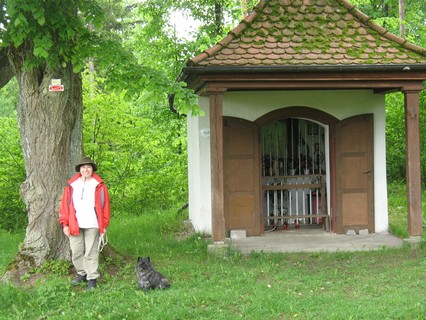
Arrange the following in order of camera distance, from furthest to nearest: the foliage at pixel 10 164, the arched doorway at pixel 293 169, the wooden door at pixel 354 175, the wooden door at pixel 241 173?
the foliage at pixel 10 164, the arched doorway at pixel 293 169, the wooden door at pixel 354 175, the wooden door at pixel 241 173

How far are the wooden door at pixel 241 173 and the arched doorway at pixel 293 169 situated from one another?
0.84 metres

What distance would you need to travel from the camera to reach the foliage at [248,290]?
6223 mm

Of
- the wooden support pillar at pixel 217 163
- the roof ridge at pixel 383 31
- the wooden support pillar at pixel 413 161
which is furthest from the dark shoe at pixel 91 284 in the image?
the roof ridge at pixel 383 31

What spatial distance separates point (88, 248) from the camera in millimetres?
7238

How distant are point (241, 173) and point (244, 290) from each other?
4.04 metres

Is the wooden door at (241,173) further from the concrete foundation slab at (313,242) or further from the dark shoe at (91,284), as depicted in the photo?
the dark shoe at (91,284)

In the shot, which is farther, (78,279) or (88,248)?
(78,279)

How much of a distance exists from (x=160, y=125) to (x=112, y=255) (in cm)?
1148

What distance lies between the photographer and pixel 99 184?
7242 mm

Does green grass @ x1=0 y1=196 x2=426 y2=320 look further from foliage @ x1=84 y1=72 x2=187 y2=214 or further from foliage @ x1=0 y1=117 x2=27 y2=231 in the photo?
foliage @ x1=84 y1=72 x2=187 y2=214

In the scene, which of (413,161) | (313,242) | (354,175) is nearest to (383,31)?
(413,161)

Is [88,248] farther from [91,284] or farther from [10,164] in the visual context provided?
[10,164]

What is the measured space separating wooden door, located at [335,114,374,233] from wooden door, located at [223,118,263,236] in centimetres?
156

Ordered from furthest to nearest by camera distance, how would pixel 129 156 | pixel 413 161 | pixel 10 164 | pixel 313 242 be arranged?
pixel 129 156 < pixel 10 164 < pixel 313 242 < pixel 413 161
